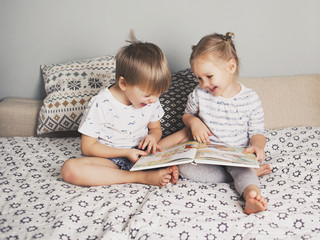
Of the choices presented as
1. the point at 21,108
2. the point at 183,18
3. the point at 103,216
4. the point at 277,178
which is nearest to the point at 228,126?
the point at 277,178

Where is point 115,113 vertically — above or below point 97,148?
above

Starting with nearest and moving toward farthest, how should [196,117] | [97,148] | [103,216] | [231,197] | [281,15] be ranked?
1. [103,216]
2. [231,197]
3. [97,148]
4. [196,117]
5. [281,15]

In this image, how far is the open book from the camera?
108 cm

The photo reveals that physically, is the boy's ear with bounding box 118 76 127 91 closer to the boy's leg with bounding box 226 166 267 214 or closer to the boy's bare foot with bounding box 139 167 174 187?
the boy's bare foot with bounding box 139 167 174 187

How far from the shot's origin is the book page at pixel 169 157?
109 cm

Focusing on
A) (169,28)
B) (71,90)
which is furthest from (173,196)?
(169,28)

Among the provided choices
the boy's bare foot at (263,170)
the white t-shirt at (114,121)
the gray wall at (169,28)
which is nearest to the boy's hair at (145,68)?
the white t-shirt at (114,121)

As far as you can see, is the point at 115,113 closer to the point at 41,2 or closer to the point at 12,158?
the point at 12,158

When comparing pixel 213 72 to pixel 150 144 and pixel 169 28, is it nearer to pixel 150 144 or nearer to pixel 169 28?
pixel 150 144

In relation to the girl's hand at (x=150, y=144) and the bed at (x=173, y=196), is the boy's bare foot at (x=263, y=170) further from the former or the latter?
the girl's hand at (x=150, y=144)

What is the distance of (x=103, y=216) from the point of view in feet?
3.43

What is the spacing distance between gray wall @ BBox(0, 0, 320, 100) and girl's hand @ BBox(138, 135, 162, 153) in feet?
2.07

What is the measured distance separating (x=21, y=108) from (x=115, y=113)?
0.73 meters

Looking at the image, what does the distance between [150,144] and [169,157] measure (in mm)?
162
